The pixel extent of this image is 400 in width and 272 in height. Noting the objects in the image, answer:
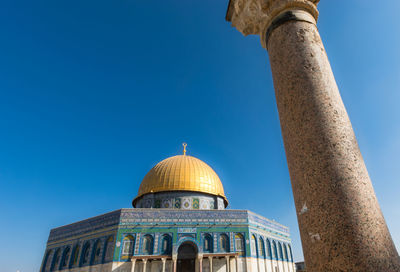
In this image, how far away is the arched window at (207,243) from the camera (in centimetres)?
1415

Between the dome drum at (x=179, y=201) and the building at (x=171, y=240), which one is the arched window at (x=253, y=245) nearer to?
the building at (x=171, y=240)

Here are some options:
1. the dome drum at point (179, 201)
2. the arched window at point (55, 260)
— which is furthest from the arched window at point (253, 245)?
the arched window at point (55, 260)

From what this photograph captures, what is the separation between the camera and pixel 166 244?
46.0 ft

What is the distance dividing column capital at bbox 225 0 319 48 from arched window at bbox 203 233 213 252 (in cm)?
1365

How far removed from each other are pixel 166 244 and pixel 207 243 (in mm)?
2350

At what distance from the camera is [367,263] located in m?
1.22

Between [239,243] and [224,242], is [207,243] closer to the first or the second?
[224,242]

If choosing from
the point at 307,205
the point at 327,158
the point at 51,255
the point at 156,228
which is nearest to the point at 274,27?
the point at 327,158

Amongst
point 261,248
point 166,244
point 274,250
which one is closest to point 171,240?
point 166,244

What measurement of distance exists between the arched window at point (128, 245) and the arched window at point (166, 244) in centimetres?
167

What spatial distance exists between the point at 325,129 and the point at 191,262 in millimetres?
14754

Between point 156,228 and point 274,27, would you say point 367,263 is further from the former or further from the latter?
point 156,228

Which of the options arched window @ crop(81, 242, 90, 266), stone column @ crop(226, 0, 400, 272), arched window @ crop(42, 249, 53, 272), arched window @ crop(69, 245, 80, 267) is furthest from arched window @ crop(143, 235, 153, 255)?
stone column @ crop(226, 0, 400, 272)

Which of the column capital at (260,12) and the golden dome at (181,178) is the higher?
the golden dome at (181,178)
